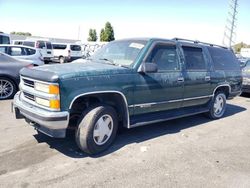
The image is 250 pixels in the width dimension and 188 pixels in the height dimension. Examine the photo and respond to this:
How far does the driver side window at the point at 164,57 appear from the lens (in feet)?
16.3

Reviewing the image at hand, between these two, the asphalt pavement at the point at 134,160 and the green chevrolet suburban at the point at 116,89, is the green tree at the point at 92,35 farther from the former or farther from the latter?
the asphalt pavement at the point at 134,160

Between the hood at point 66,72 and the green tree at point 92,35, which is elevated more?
the green tree at point 92,35

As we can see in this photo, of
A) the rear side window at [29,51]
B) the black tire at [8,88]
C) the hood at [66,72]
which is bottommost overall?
the black tire at [8,88]

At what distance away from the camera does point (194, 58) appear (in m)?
5.95

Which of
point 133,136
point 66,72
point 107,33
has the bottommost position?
point 133,136

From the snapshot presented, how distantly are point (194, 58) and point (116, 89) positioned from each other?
2.52m

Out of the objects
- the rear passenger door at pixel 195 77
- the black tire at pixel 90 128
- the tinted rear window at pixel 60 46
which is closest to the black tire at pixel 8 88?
the black tire at pixel 90 128

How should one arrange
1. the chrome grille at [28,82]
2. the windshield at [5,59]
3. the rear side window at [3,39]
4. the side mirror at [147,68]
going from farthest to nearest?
the rear side window at [3,39]
the windshield at [5,59]
the side mirror at [147,68]
the chrome grille at [28,82]

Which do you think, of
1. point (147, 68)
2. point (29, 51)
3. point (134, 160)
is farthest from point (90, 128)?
point (29, 51)

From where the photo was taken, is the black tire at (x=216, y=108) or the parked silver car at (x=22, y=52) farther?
the parked silver car at (x=22, y=52)

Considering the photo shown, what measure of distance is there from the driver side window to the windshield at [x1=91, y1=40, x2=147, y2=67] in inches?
10.5

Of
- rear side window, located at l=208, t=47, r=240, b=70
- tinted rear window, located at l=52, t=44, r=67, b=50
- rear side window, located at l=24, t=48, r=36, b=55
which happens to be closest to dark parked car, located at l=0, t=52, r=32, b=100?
rear side window, located at l=24, t=48, r=36, b=55

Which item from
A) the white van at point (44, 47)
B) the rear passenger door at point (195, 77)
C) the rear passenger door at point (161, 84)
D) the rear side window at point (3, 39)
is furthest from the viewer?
the white van at point (44, 47)

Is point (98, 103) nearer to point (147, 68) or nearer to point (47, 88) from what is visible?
point (47, 88)
